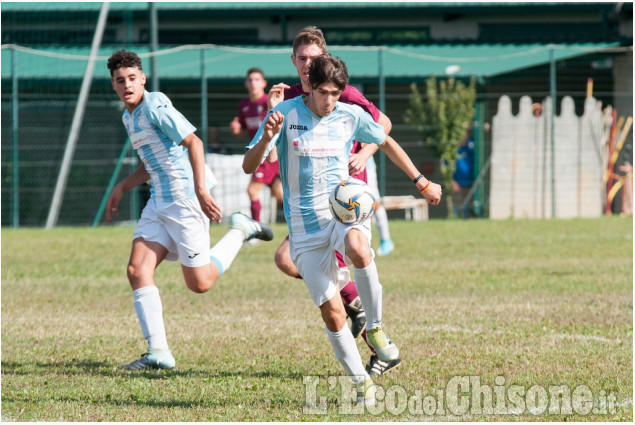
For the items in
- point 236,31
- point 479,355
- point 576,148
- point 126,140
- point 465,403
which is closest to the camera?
point 465,403

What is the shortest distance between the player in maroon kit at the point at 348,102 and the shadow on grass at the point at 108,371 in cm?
56

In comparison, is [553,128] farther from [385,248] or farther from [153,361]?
[153,361]

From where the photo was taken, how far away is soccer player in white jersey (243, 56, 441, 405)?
5105 millimetres

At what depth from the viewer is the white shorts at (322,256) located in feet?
16.9

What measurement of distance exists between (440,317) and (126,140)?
38.3ft

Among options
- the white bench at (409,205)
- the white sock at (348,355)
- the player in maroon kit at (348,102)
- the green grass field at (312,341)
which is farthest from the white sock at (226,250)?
the white bench at (409,205)

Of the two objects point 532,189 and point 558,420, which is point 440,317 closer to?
point 558,420

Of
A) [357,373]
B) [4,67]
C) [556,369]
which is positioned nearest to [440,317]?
[556,369]

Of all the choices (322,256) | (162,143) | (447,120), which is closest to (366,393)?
(322,256)

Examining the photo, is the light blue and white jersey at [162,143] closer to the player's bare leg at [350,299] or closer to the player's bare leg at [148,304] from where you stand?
the player's bare leg at [148,304]

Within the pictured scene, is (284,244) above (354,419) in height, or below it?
above

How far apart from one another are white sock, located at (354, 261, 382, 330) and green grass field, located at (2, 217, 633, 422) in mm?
374

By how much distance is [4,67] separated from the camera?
60.6ft

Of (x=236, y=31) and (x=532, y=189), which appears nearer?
(x=532, y=189)
